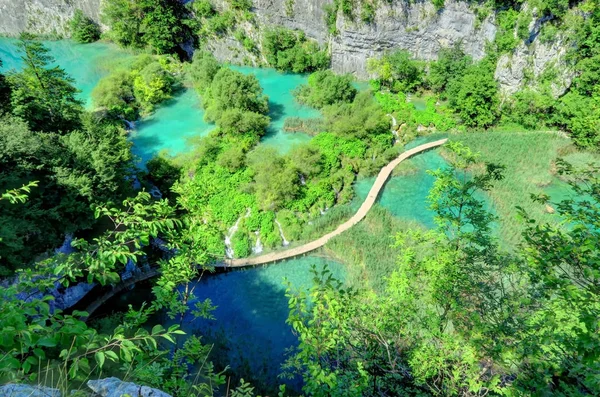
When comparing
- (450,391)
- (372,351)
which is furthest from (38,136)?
(450,391)

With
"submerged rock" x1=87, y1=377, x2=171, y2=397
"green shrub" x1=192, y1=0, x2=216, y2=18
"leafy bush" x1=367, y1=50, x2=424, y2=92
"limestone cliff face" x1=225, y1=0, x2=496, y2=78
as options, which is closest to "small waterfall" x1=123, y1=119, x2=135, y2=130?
"green shrub" x1=192, y1=0, x2=216, y2=18

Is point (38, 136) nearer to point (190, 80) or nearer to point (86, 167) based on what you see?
point (86, 167)

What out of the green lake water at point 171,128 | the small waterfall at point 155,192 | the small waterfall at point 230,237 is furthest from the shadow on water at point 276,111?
the small waterfall at point 230,237

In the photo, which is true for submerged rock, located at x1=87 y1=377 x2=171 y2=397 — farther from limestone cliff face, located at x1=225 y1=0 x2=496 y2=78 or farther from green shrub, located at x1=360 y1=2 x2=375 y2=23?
green shrub, located at x1=360 y1=2 x2=375 y2=23

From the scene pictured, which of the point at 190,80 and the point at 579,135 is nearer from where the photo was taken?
the point at 579,135

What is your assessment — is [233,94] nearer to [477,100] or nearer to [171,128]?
[171,128]

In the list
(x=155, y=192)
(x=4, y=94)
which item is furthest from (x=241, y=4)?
(x=4, y=94)
